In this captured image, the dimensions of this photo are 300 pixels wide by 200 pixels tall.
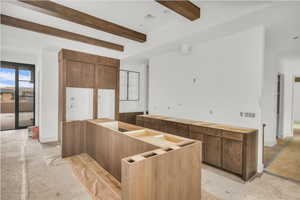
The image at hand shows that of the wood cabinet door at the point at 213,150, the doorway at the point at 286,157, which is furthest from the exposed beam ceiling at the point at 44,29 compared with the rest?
the doorway at the point at 286,157

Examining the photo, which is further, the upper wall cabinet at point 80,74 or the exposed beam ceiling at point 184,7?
the upper wall cabinet at point 80,74

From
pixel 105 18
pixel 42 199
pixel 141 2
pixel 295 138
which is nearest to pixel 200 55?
pixel 141 2

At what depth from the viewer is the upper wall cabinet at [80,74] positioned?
3.72 metres

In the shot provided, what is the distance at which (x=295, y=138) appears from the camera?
5656 millimetres

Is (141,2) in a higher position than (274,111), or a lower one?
higher

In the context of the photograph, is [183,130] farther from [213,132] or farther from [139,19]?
[139,19]

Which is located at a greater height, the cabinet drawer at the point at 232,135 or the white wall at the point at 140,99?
the white wall at the point at 140,99

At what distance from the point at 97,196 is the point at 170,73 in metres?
3.87

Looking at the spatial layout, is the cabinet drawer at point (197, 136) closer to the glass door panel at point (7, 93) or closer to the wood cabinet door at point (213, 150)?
the wood cabinet door at point (213, 150)

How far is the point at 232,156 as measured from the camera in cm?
289

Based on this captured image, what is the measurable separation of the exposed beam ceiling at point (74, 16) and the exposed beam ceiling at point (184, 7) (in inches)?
66.9

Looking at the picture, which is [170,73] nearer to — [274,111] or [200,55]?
[200,55]

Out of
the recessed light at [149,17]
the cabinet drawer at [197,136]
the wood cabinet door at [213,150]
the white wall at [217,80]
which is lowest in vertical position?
the wood cabinet door at [213,150]

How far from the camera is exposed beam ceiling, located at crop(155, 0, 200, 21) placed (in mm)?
2538
